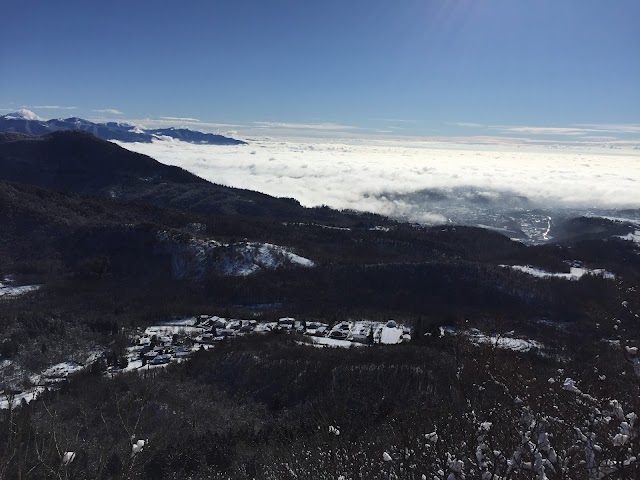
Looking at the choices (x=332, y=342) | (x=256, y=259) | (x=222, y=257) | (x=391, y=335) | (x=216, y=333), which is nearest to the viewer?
(x=332, y=342)

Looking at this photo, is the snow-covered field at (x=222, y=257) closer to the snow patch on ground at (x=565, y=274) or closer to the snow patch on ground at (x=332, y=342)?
the snow patch on ground at (x=332, y=342)

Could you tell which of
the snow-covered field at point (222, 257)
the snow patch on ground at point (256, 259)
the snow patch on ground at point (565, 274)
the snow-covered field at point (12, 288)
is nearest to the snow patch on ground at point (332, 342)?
the snow patch on ground at point (256, 259)

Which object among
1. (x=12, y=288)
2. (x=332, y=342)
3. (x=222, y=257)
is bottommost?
(x=12, y=288)

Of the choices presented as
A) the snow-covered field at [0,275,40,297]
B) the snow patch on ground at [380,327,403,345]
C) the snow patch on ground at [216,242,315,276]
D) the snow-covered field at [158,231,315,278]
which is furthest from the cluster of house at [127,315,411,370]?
the snow-covered field at [0,275,40,297]

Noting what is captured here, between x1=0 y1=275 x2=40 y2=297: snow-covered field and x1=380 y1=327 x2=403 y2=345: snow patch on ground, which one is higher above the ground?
x1=380 y1=327 x2=403 y2=345: snow patch on ground

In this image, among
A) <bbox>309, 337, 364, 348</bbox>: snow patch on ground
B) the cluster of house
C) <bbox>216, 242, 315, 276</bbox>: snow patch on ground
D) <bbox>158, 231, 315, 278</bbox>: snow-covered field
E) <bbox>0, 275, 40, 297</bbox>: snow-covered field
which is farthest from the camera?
<bbox>158, 231, 315, 278</bbox>: snow-covered field

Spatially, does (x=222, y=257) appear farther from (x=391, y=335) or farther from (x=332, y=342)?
(x=391, y=335)

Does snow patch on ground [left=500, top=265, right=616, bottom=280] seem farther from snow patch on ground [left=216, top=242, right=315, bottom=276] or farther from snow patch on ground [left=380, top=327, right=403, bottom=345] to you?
snow patch on ground [left=216, top=242, right=315, bottom=276]

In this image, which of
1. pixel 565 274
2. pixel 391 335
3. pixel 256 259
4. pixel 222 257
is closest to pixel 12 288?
pixel 222 257

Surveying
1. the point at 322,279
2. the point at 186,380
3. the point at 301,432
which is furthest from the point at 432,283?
the point at 301,432

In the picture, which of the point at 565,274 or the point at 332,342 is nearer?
the point at 332,342

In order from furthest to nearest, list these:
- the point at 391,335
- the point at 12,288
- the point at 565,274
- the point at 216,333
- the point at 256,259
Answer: the point at 565,274 < the point at 256,259 < the point at 12,288 < the point at 391,335 < the point at 216,333

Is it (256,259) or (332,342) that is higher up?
(332,342)

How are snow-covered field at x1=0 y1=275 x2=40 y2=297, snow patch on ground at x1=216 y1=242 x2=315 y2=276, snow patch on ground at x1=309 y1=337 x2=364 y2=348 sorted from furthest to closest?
snow patch on ground at x1=216 y1=242 x2=315 y2=276 < snow-covered field at x1=0 y1=275 x2=40 y2=297 < snow patch on ground at x1=309 y1=337 x2=364 y2=348
